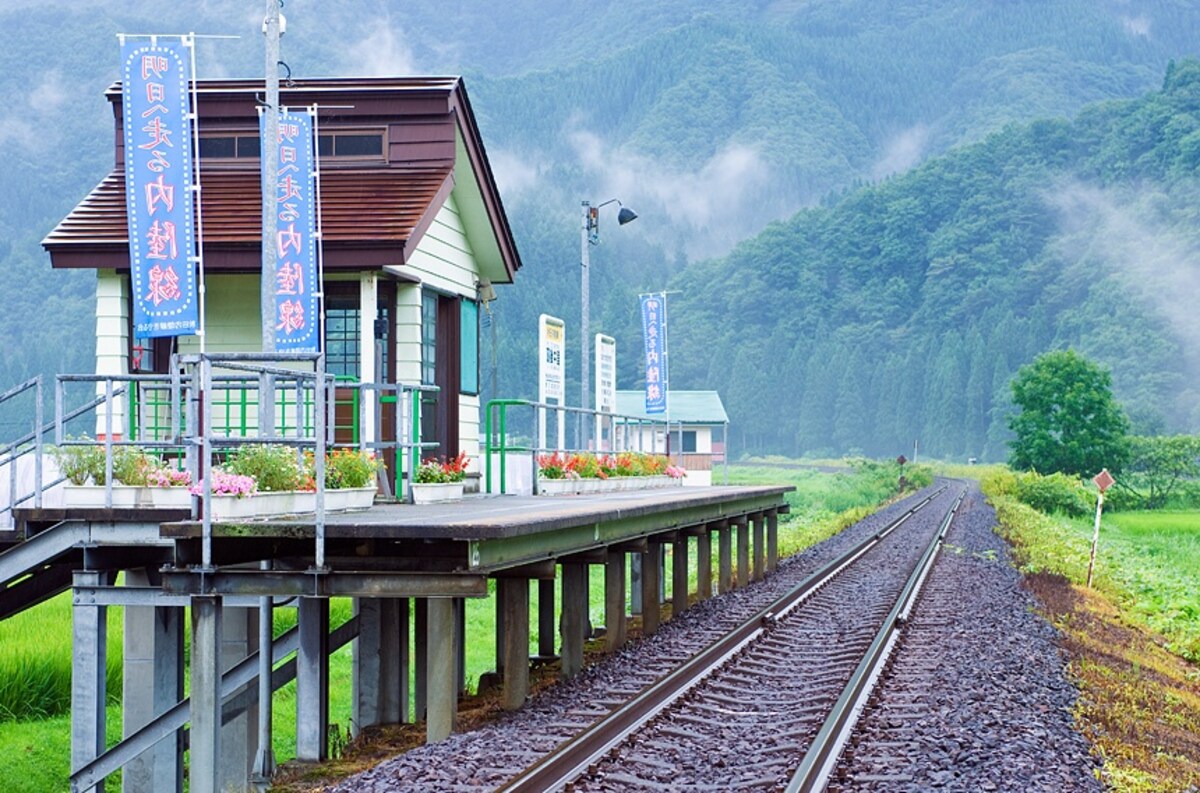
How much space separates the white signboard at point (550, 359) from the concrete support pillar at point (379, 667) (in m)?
7.72

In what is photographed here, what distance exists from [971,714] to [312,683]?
468 centimetres

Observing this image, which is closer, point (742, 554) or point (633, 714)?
point (633, 714)

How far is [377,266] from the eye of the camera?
16.8 m

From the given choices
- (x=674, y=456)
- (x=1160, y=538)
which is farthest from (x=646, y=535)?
(x=1160, y=538)

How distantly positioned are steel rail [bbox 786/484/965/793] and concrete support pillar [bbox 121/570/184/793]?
5.37 meters

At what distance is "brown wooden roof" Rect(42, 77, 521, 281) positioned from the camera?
16.8 m

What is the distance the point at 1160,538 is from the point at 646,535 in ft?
114

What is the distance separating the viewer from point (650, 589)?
1742 cm

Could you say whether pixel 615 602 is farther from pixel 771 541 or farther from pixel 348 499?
pixel 771 541

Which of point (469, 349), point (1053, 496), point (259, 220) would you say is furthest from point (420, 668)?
point (1053, 496)

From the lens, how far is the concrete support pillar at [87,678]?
11.8 m

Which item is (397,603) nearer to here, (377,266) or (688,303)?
(377,266)

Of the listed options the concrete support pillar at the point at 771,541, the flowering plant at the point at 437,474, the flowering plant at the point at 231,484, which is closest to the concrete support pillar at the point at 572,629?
the flowering plant at the point at 437,474

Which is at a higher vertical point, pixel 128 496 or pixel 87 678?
pixel 128 496
